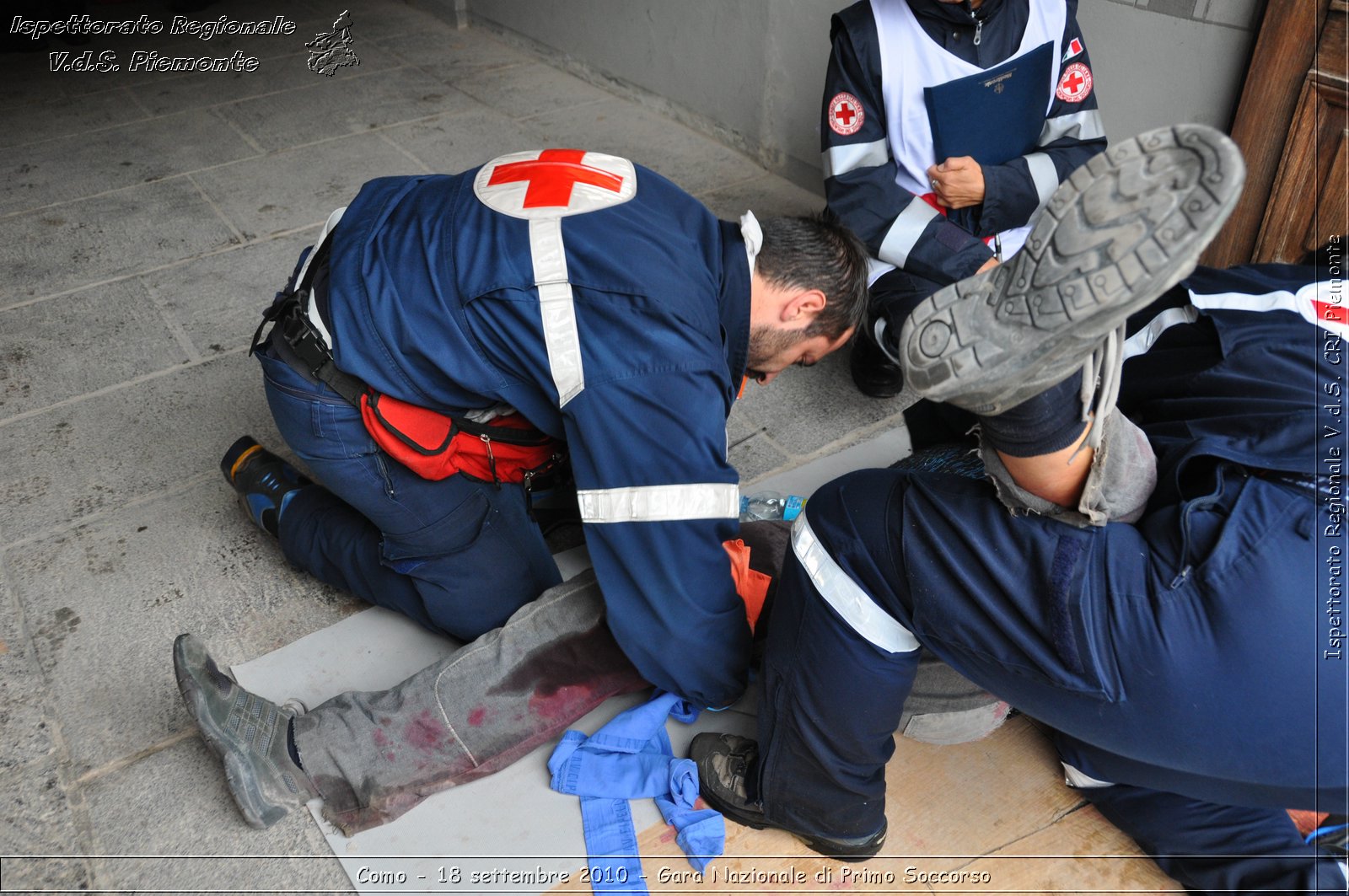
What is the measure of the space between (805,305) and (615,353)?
402 mm

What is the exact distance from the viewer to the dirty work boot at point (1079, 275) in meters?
0.98

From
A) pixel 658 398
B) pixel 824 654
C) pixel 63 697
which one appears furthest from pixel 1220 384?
pixel 63 697

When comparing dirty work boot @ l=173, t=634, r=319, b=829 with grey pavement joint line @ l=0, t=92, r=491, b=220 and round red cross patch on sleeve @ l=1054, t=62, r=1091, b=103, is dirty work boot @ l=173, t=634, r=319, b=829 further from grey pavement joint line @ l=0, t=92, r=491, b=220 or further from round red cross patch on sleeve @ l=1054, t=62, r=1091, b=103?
grey pavement joint line @ l=0, t=92, r=491, b=220

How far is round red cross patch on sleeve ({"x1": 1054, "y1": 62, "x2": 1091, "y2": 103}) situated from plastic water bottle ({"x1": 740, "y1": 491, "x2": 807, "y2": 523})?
134 centimetres

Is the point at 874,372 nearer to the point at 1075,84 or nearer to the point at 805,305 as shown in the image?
the point at 1075,84

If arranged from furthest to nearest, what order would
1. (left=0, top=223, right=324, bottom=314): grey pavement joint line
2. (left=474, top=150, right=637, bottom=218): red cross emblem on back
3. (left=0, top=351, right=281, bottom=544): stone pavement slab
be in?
1. (left=0, top=223, right=324, bottom=314): grey pavement joint line
2. (left=0, top=351, right=281, bottom=544): stone pavement slab
3. (left=474, top=150, right=637, bottom=218): red cross emblem on back

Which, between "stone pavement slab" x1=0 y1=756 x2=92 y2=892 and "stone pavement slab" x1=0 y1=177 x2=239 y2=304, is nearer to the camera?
"stone pavement slab" x1=0 y1=756 x2=92 y2=892

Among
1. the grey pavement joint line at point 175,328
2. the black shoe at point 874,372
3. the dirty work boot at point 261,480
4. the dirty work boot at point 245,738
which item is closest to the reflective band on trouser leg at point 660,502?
the dirty work boot at point 245,738

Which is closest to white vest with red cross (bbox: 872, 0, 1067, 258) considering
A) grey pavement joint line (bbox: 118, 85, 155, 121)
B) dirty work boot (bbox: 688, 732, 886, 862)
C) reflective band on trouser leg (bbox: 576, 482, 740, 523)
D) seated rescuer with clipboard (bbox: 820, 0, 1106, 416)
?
seated rescuer with clipboard (bbox: 820, 0, 1106, 416)

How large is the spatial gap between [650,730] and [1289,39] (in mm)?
2216

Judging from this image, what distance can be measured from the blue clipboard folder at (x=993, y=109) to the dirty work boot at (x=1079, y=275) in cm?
165

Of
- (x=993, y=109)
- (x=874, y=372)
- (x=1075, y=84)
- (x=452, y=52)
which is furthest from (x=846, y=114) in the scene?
(x=452, y=52)

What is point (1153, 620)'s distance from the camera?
1260 mm

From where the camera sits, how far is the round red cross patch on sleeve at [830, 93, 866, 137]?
268 centimetres
